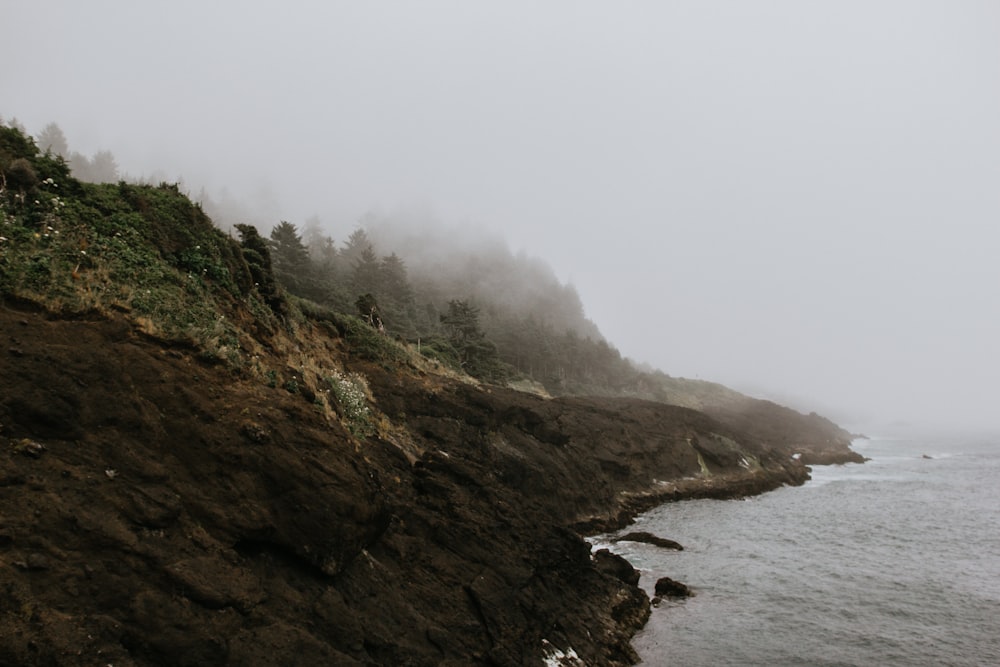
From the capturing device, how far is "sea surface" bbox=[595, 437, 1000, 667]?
50.3ft

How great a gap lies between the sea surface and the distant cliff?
10.8 ft

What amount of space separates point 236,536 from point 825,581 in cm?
2323

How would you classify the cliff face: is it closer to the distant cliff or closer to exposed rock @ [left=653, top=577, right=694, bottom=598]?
the distant cliff

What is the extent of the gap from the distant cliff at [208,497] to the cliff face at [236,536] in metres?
0.04

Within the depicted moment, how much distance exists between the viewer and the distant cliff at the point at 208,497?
22.8ft

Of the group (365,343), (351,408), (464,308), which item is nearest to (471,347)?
(464,308)

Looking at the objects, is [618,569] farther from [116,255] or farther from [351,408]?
[116,255]

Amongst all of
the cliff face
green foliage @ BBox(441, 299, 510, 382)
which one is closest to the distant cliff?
the cliff face

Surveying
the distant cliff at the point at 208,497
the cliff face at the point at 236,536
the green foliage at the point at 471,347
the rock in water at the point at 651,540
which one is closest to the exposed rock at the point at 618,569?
the distant cliff at the point at 208,497

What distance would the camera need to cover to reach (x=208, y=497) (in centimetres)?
895

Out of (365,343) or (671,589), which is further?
(365,343)

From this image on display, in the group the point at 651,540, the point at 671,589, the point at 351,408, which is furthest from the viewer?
the point at 651,540

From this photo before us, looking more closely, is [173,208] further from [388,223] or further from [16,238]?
[388,223]

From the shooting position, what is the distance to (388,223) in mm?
145750
